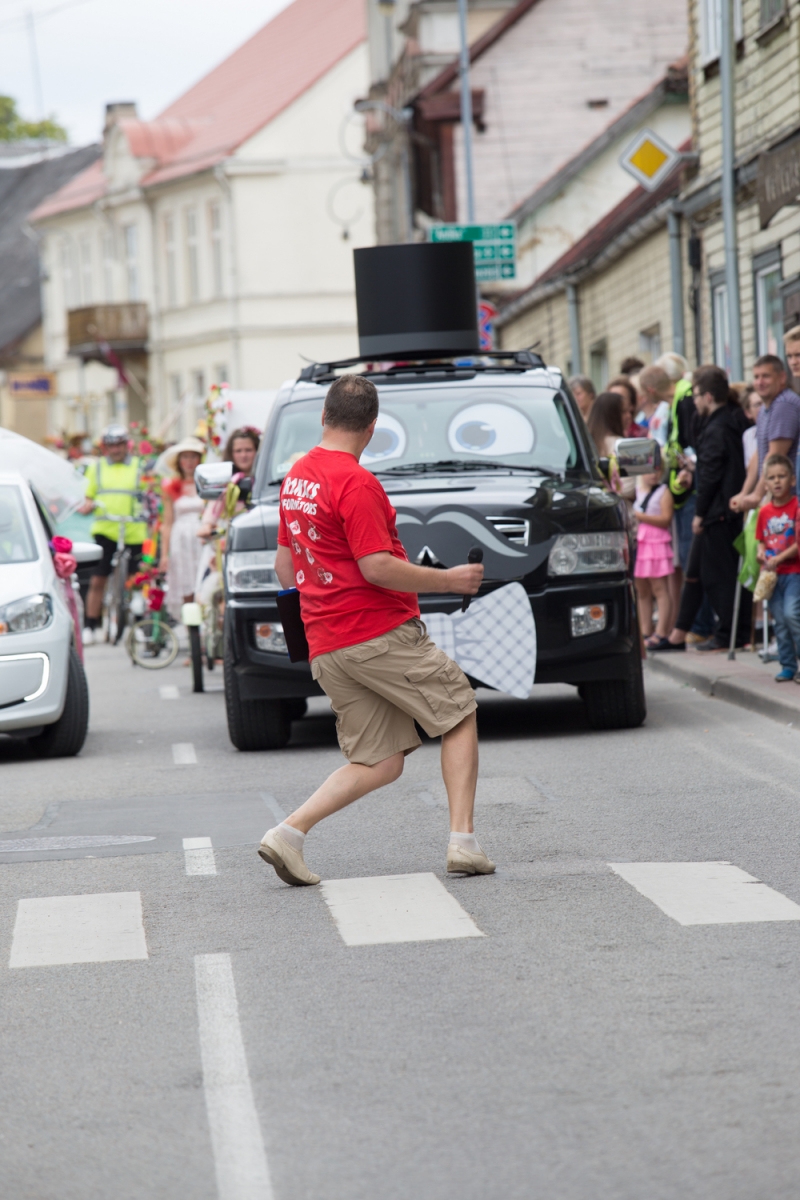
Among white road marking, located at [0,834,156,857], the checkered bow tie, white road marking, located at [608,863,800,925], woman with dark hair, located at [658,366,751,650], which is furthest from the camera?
woman with dark hair, located at [658,366,751,650]

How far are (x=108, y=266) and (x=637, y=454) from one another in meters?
52.6

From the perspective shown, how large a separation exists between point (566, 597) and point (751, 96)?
37.9 ft

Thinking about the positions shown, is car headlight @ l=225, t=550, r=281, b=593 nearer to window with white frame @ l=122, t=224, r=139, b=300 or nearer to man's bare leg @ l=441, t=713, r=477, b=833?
man's bare leg @ l=441, t=713, r=477, b=833

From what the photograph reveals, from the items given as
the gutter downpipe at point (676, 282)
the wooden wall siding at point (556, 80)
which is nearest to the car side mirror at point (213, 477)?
the gutter downpipe at point (676, 282)

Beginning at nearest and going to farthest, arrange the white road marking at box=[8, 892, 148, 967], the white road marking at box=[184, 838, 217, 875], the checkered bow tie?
the white road marking at box=[8, 892, 148, 967], the white road marking at box=[184, 838, 217, 875], the checkered bow tie

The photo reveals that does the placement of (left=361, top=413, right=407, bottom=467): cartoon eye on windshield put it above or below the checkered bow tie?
above

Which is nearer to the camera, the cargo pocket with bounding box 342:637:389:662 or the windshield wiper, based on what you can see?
the cargo pocket with bounding box 342:637:389:662

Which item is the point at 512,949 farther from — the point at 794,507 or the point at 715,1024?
the point at 794,507

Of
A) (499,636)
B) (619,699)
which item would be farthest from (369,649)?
(619,699)

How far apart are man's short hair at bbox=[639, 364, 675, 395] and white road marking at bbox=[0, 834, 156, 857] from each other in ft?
28.4

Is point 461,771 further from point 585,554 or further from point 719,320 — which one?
point 719,320

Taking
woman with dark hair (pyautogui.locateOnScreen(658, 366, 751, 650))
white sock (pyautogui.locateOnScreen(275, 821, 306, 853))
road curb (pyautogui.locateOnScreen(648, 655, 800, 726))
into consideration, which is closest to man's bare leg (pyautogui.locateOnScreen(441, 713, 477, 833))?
white sock (pyautogui.locateOnScreen(275, 821, 306, 853))

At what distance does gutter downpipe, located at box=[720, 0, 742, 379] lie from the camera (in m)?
17.9

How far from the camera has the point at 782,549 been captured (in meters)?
12.2
